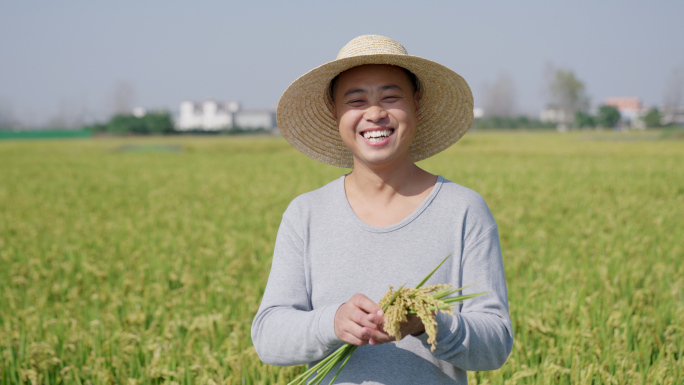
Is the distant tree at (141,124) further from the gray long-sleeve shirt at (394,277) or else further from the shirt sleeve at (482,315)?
the shirt sleeve at (482,315)

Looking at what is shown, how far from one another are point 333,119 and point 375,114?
19.0 inches

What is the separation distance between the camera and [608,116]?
79.9 meters

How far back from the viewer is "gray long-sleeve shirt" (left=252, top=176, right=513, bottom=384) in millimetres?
1632

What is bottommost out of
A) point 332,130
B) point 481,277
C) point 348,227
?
point 481,277

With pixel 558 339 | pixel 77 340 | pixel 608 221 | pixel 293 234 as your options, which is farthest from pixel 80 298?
pixel 608 221

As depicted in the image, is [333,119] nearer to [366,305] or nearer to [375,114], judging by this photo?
[375,114]

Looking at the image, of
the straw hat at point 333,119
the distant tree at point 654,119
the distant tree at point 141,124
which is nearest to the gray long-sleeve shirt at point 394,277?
the straw hat at point 333,119

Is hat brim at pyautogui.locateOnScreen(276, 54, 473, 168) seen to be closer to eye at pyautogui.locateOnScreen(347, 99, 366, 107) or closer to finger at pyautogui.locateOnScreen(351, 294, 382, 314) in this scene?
eye at pyautogui.locateOnScreen(347, 99, 366, 107)

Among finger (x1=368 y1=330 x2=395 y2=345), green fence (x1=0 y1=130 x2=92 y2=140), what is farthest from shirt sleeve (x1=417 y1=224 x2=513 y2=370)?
green fence (x1=0 y1=130 x2=92 y2=140)

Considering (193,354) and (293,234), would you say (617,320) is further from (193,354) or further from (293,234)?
(293,234)

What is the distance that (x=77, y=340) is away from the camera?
387cm

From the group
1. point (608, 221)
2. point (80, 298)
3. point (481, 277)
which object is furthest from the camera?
point (608, 221)

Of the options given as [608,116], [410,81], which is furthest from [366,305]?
[608,116]

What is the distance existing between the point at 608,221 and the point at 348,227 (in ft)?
26.2
